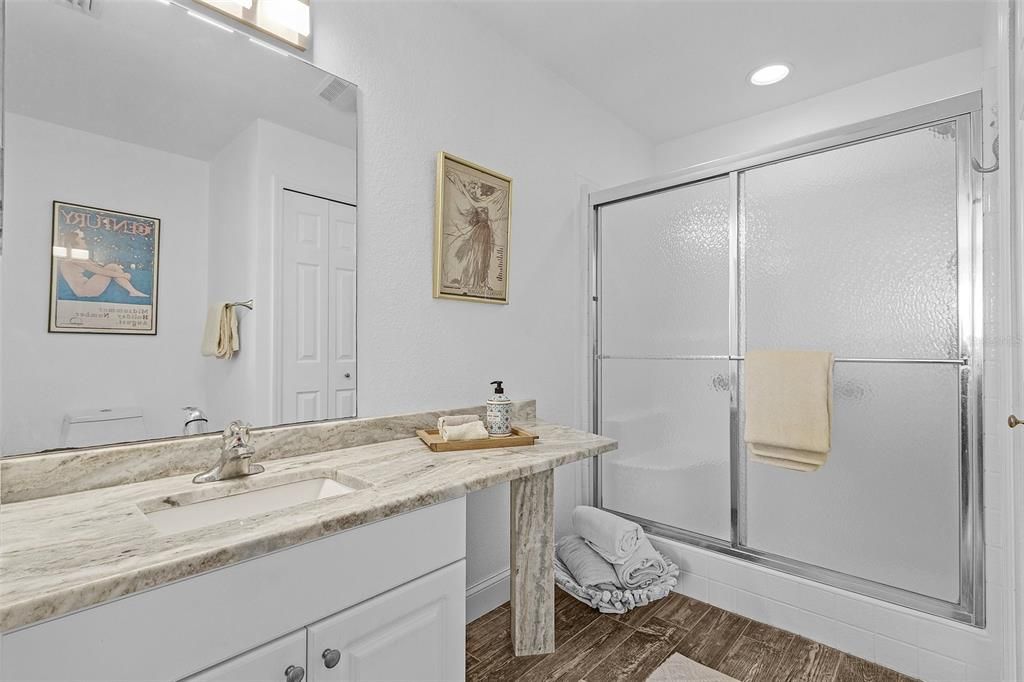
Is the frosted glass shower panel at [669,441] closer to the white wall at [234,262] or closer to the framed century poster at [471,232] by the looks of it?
the framed century poster at [471,232]

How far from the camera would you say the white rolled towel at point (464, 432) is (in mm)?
1554

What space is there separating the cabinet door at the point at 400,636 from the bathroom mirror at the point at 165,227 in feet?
→ 2.12

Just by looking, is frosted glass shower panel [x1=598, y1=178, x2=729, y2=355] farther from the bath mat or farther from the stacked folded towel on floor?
the bath mat

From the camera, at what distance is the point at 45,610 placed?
62 centimetres

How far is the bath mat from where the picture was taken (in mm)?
1600

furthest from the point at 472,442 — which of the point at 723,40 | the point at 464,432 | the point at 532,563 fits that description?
the point at 723,40

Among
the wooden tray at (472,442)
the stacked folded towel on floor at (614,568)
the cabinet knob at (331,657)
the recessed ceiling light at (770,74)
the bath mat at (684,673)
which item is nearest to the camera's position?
the cabinet knob at (331,657)

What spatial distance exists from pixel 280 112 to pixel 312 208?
282 mm

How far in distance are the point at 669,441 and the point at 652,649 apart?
2.85 feet

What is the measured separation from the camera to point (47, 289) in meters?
1.05

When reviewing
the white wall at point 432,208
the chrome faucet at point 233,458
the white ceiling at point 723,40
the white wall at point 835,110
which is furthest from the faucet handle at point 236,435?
the white wall at point 835,110

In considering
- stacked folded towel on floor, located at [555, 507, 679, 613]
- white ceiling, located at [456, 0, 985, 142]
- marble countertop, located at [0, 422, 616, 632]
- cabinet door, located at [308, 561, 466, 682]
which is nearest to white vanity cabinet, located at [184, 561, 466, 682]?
cabinet door, located at [308, 561, 466, 682]

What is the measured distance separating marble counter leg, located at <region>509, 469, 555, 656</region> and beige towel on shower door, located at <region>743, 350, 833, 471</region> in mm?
877

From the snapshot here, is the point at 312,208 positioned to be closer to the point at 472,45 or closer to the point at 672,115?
the point at 472,45
